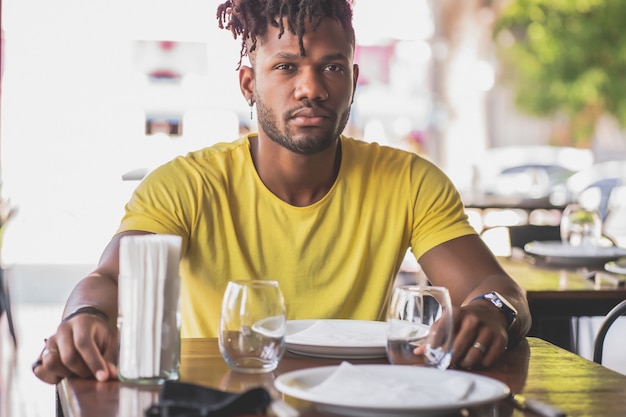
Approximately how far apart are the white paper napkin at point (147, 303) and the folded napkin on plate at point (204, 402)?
131 millimetres

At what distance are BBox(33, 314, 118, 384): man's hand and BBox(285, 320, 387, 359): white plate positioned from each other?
0.29 meters

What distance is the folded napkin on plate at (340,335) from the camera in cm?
161

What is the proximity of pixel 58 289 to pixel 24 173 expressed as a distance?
272cm

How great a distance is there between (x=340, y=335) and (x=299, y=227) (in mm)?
595

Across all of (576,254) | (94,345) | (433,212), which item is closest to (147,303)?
(94,345)

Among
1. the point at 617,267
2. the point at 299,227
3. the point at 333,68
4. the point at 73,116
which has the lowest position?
the point at 617,267

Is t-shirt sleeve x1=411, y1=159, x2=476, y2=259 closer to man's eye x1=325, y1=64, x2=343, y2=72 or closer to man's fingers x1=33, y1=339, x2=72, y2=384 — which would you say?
Answer: man's eye x1=325, y1=64, x2=343, y2=72

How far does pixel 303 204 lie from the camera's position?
7.51 feet

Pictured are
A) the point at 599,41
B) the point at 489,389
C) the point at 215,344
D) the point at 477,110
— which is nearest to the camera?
the point at 489,389

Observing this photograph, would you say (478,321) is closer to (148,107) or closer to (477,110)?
(148,107)

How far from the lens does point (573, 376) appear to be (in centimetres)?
156

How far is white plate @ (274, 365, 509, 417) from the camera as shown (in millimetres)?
1229

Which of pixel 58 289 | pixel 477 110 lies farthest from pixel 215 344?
pixel 477 110

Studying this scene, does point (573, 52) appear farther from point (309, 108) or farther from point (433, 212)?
point (309, 108)
